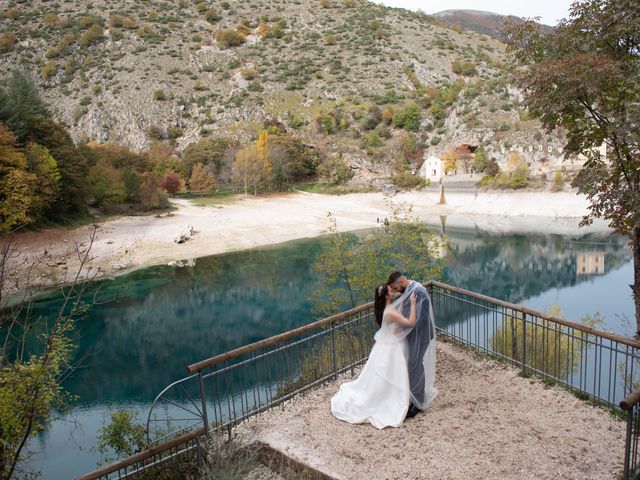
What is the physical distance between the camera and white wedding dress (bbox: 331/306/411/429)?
6.43 metres

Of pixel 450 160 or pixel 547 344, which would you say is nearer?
pixel 547 344

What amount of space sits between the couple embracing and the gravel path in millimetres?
201

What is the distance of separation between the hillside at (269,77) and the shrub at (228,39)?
0.30m

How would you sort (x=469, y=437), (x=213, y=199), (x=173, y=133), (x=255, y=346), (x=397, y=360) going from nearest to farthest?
(x=469, y=437) → (x=397, y=360) → (x=255, y=346) → (x=213, y=199) → (x=173, y=133)

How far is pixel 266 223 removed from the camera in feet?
145

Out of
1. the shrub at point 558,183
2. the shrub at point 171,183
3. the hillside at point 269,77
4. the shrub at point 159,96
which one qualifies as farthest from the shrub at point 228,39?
the shrub at point 558,183

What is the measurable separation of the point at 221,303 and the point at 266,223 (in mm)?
19416

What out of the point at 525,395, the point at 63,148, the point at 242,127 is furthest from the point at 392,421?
the point at 242,127

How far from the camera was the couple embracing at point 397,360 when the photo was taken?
21.0 feet

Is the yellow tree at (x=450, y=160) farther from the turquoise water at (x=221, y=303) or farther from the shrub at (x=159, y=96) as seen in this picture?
the shrub at (x=159, y=96)

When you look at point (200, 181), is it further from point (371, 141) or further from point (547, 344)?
point (547, 344)

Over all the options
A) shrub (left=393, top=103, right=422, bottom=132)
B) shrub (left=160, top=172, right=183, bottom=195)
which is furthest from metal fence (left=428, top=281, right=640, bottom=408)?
shrub (left=393, top=103, right=422, bottom=132)

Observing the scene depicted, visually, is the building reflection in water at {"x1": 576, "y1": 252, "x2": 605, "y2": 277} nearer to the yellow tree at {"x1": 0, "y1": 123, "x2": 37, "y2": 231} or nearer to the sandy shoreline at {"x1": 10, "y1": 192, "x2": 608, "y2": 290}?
the sandy shoreline at {"x1": 10, "y1": 192, "x2": 608, "y2": 290}

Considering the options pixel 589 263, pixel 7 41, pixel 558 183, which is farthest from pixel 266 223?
pixel 7 41
